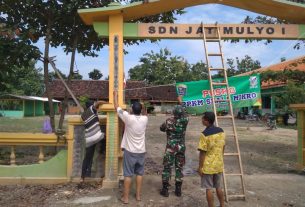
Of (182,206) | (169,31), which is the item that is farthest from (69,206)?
(169,31)

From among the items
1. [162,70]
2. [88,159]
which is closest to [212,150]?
[88,159]

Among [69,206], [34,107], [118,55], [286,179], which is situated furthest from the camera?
[34,107]

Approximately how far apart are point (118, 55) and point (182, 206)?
3197mm

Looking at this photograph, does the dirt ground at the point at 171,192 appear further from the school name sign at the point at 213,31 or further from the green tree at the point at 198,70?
the green tree at the point at 198,70

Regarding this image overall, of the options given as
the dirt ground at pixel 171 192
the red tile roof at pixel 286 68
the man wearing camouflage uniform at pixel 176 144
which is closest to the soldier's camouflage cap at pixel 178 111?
the man wearing camouflage uniform at pixel 176 144

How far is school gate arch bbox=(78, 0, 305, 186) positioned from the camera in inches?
312

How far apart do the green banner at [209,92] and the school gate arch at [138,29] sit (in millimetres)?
933

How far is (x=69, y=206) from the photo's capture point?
6852 mm

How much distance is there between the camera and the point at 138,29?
27.4ft

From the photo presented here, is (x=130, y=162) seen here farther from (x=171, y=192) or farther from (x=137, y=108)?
(x=171, y=192)

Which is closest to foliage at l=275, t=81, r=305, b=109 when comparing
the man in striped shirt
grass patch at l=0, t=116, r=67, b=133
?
grass patch at l=0, t=116, r=67, b=133

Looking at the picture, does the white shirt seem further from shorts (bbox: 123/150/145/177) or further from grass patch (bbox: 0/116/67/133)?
grass patch (bbox: 0/116/67/133)

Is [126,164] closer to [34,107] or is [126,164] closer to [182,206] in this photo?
[182,206]

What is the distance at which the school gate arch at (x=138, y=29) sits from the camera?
26.0 ft
